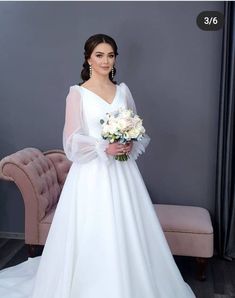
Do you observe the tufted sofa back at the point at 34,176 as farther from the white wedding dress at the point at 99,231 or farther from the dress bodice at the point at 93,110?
the dress bodice at the point at 93,110

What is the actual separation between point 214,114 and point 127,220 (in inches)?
58.8

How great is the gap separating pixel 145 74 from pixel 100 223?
5.25 feet

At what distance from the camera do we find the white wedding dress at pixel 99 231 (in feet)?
6.52

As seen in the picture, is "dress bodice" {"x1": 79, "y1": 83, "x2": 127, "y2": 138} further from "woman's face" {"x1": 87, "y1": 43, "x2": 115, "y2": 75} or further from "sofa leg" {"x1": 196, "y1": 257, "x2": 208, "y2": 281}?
"sofa leg" {"x1": 196, "y1": 257, "x2": 208, "y2": 281}

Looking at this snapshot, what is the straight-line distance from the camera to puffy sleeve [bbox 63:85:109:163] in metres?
2.03

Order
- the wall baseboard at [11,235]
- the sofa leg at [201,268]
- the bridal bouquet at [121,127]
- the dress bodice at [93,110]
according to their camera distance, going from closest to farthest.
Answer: the bridal bouquet at [121,127] < the dress bodice at [93,110] < the sofa leg at [201,268] < the wall baseboard at [11,235]

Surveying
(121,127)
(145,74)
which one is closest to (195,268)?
(121,127)

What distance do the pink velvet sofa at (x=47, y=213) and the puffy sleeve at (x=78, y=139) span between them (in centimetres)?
84

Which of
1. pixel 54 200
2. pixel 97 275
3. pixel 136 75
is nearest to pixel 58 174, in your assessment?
pixel 54 200

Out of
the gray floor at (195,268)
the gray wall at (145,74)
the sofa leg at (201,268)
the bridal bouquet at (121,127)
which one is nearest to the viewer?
the bridal bouquet at (121,127)

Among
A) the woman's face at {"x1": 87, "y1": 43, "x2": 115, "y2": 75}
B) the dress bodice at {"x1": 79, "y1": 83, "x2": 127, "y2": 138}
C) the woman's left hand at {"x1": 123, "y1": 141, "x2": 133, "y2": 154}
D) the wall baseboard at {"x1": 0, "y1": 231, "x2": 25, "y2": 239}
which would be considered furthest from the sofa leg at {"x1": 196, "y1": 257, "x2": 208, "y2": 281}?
the wall baseboard at {"x1": 0, "y1": 231, "x2": 25, "y2": 239}

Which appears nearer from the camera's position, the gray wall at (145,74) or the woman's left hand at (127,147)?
the woman's left hand at (127,147)

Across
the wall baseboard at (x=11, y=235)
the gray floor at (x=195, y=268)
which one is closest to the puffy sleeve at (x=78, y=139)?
the gray floor at (x=195, y=268)

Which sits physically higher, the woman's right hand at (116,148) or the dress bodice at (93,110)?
the dress bodice at (93,110)
